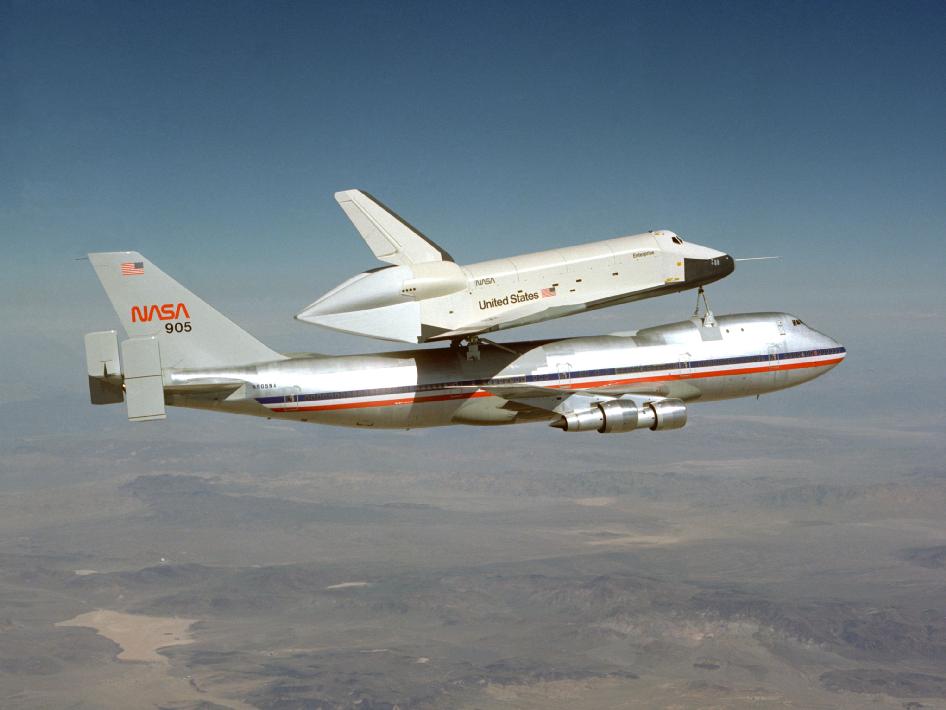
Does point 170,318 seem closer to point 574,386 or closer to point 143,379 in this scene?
point 143,379

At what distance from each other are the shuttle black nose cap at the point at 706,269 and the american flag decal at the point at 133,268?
81.8 ft

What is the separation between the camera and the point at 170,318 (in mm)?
41062

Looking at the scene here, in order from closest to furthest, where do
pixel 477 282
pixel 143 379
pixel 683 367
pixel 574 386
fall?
pixel 143 379, pixel 477 282, pixel 574 386, pixel 683 367

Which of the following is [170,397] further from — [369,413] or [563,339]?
[563,339]

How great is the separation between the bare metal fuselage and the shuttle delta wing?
212 inches

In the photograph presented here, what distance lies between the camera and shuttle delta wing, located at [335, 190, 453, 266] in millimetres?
40469

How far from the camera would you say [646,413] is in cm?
4300

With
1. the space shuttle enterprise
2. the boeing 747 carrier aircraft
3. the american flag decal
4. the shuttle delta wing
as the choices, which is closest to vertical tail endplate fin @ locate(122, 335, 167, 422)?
the boeing 747 carrier aircraft

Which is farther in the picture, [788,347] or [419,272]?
[788,347]

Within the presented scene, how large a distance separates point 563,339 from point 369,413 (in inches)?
414

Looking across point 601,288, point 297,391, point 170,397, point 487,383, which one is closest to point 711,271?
point 601,288

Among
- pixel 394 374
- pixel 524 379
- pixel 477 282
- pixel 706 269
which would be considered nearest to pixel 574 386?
pixel 524 379

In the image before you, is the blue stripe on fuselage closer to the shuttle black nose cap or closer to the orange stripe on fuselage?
the orange stripe on fuselage

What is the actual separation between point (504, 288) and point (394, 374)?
7.04 m
